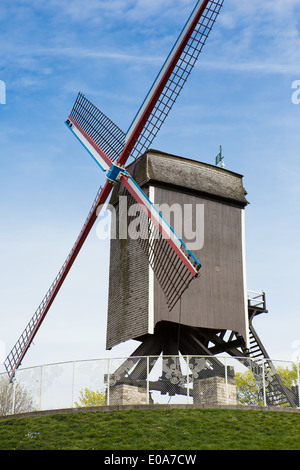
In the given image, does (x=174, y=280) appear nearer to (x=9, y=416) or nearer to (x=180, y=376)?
(x=180, y=376)

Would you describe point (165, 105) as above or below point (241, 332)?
above

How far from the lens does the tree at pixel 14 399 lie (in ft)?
77.2

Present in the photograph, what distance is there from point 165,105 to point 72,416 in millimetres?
11062

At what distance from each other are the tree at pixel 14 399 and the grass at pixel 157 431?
180cm

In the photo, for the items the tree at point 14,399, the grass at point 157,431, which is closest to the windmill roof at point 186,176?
the tree at point 14,399

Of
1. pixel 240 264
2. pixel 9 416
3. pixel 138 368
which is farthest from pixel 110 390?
pixel 240 264

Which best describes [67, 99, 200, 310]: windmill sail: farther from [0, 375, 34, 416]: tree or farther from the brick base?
[0, 375, 34, 416]: tree

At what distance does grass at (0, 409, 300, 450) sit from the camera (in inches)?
717

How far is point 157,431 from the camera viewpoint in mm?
19078

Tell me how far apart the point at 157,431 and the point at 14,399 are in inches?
255

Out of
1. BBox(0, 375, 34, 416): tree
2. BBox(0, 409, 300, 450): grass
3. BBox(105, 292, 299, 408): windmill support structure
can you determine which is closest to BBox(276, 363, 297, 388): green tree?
BBox(105, 292, 299, 408): windmill support structure

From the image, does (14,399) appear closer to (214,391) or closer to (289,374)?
(214,391)

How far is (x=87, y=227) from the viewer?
90.3ft

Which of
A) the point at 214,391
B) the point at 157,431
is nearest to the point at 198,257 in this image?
the point at 214,391
